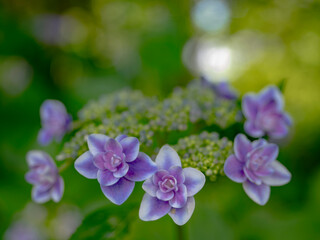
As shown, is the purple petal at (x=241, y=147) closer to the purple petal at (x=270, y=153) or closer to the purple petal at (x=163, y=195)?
the purple petal at (x=270, y=153)

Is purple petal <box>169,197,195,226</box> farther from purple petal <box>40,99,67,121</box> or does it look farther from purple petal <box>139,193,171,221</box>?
purple petal <box>40,99,67,121</box>

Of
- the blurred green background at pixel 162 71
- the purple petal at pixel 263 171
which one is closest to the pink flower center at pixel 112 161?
the purple petal at pixel 263 171

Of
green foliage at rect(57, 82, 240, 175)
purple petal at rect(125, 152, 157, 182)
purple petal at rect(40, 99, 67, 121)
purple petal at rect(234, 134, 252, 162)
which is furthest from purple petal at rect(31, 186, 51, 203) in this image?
purple petal at rect(234, 134, 252, 162)

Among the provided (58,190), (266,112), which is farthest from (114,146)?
(266,112)

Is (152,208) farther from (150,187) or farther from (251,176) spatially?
(251,176)

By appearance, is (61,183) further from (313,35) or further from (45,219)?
(313,35)

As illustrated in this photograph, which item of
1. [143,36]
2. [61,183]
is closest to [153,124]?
[61,183]

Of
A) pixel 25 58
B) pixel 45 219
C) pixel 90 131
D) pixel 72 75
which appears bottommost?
pixel 45 219
